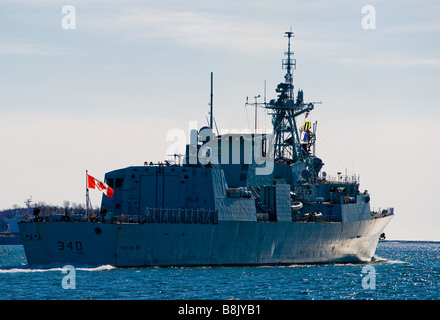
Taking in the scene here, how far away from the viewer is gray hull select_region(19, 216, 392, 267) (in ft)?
144

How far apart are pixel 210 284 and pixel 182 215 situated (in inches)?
340

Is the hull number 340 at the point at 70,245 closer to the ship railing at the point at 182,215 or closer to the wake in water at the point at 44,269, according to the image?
the wake in water at the point at 44,269

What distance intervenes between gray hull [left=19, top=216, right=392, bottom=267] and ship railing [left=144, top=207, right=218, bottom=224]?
1.72 ft

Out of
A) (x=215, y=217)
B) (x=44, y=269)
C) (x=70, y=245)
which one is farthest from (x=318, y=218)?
(x=44, y=269)

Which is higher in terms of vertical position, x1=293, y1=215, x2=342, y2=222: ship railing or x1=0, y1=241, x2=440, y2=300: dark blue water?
x1=293, y1=215, x2=342, y2=222: ship railing

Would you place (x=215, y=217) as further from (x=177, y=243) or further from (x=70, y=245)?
(x=70, y=245)

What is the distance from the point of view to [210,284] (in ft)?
130

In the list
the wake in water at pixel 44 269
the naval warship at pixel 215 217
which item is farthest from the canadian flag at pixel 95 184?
the wake in water at pixel 44 269

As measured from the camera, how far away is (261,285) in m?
40.5

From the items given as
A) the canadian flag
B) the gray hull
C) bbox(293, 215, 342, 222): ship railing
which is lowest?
the gray hull

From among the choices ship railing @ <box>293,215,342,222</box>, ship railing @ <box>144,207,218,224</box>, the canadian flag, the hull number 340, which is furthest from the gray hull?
the canadian flag

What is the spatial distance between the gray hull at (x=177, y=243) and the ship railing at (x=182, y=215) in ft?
1.72

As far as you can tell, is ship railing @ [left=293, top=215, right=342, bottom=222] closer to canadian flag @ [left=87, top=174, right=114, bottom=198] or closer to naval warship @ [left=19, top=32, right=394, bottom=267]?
naval warship @ [left=19, top=32, right=394, bottom=267]
